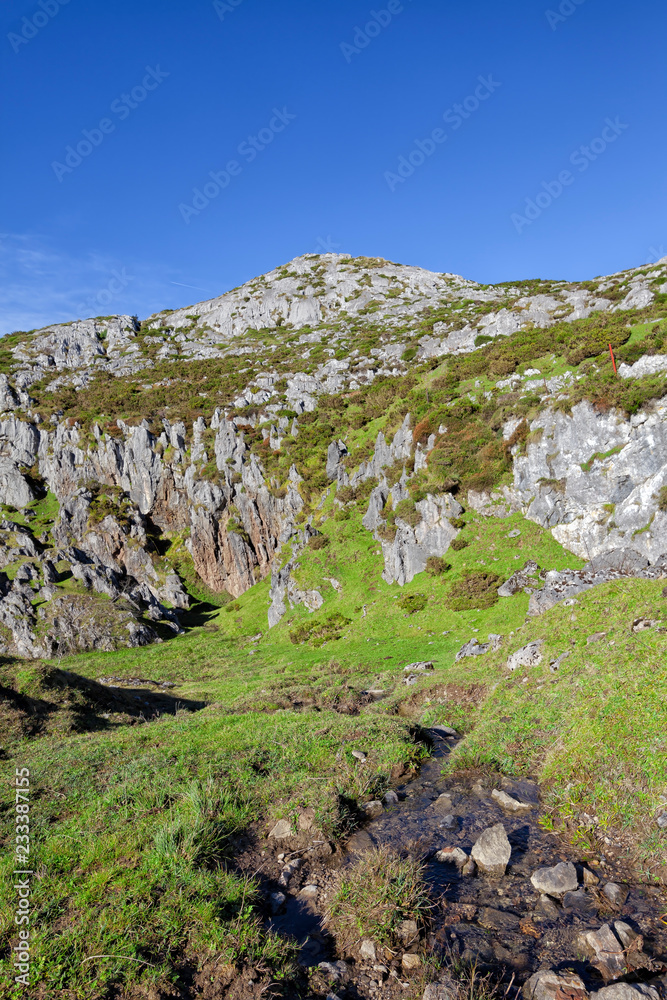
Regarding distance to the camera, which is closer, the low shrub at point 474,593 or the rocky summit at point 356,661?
the rocky summit at point 356,661

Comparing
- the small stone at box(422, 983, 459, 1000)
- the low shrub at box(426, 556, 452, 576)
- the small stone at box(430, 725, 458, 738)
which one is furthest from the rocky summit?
the small stone at box(430, 725, 458, 738)

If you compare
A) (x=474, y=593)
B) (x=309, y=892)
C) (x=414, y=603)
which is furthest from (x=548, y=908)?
(x=414, y=603)

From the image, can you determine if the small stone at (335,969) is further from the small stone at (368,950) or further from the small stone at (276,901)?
the small stone at (276,901)

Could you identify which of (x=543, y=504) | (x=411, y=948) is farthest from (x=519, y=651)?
(x=543, y=504)

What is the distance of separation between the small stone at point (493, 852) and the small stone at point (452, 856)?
233mm

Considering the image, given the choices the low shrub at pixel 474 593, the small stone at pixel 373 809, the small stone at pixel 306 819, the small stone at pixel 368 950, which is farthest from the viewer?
the low shrub at pixel 474 593

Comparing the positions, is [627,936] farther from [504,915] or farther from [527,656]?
[527,656]

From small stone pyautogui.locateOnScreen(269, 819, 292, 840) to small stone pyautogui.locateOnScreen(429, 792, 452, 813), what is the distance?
11.1 ft

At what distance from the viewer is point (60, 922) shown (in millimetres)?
6566

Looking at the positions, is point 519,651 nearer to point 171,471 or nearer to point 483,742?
point 483,742

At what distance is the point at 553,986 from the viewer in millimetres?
5660

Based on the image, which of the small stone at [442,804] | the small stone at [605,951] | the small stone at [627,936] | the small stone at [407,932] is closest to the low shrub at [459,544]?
the small stone at [442,804]

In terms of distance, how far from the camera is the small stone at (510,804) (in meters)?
9.79

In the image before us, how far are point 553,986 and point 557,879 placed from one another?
2.01 m
